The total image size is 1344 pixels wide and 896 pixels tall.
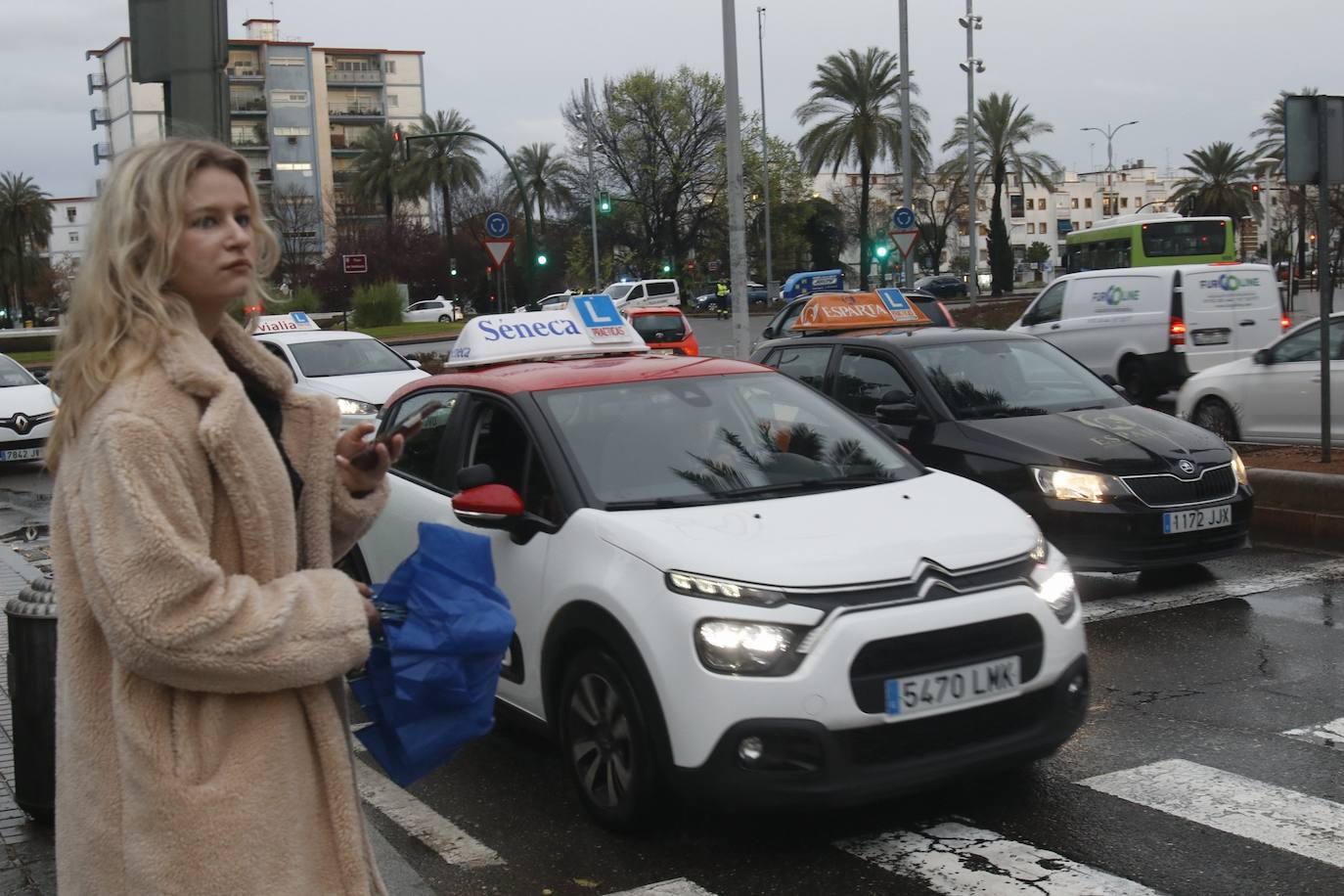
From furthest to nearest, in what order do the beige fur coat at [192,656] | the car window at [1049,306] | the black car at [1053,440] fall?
the car window at [1049,306] < the black car at [1053,440] < the beige fur coat at [192,656]

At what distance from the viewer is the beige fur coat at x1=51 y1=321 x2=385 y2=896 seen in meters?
1.97

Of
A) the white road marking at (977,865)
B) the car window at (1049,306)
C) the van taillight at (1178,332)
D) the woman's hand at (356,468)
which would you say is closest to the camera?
the woman's hand at (356,468)

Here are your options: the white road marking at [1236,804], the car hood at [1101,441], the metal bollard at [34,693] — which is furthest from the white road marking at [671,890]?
the car hood at [1101,441]

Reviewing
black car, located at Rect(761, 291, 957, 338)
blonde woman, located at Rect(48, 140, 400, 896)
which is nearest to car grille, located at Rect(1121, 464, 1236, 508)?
blonde woman, located at Rect(48, 140, 400, 896)

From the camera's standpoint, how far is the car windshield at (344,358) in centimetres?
1775

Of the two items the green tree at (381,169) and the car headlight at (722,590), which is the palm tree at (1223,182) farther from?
the car headlight at (722,590)

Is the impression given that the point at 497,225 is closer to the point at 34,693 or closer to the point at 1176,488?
the point at 1176,488

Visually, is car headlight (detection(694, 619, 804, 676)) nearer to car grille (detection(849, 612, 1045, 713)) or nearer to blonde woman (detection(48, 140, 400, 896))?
car grille (detection(849, 612, 1045, 713))

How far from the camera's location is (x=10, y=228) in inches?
3634

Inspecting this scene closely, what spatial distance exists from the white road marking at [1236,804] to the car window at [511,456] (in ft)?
7.10

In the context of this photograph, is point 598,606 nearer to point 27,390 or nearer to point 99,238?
point 99,238

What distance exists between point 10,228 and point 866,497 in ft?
323

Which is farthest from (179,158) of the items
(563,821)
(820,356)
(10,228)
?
(10,228)

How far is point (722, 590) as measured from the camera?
171 inches
